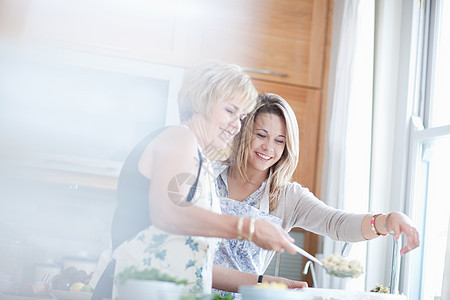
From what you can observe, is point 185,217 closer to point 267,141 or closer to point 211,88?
point 211,88

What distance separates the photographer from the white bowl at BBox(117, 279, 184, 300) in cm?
78

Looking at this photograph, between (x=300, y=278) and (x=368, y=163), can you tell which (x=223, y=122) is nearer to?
(x=368, y=163)

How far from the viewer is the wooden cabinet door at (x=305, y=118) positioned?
7.76ft

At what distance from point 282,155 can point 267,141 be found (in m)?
0.08

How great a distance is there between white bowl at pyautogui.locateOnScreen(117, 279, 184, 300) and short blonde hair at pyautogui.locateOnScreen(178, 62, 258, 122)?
421 mm

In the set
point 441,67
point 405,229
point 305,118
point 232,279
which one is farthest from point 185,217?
point 305,118

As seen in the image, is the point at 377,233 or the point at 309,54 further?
the point at 309,54

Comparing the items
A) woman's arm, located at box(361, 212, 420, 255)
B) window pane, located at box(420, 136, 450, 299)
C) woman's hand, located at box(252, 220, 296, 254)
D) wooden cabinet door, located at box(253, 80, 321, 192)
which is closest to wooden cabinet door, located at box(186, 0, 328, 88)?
wooden cabinet door, located at box(253, 80, 321, 192)

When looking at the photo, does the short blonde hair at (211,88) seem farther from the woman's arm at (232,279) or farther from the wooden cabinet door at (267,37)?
the wooden cabinet door at (267,37)

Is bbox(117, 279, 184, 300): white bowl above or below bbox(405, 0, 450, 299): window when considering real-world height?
below

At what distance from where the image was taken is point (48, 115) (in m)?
2.26

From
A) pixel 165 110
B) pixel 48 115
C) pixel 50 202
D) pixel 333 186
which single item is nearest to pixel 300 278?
pixel 333 186

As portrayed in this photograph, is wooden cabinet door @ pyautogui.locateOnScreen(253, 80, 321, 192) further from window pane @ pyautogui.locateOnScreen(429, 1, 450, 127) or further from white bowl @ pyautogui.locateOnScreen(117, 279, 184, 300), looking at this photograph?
white bowl @ pyautogui.locateOnScreen(117, 279, 184, 300)

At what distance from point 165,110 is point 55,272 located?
0.80 metres
